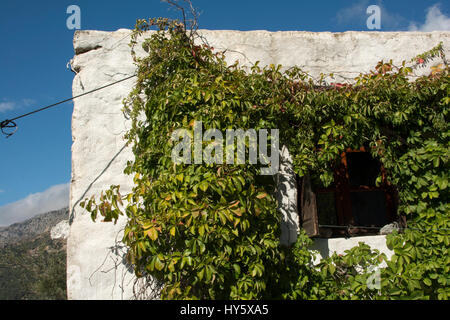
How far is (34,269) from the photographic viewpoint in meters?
3.72

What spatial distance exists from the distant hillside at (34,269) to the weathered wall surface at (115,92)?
52cm

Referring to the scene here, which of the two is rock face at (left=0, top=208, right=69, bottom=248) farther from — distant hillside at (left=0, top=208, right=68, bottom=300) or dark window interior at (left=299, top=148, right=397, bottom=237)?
dark window interior at (left=299, top=148, right=397, bottom=237)

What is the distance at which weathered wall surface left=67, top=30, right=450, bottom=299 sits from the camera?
8.09 ft

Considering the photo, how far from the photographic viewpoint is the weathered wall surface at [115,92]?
8.09ft

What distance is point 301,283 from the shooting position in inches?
98.0

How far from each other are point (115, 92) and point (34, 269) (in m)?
2.50

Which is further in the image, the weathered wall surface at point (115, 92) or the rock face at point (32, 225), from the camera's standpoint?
the rock face at point (32, 225)

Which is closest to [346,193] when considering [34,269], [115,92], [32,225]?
[115,92]

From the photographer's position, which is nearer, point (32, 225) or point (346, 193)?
point (346, 193)

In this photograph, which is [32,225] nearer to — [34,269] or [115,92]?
[34,269]

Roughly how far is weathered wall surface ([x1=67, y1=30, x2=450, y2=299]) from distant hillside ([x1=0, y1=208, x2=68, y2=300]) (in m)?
0.52

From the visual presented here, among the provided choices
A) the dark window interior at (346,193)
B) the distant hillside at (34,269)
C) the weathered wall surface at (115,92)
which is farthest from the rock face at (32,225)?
the dark window interior at (346,193)

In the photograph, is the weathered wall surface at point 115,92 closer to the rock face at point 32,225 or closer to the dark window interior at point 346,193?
the dark window interior at point 346,193

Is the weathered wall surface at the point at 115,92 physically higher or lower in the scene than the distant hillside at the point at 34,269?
higher
